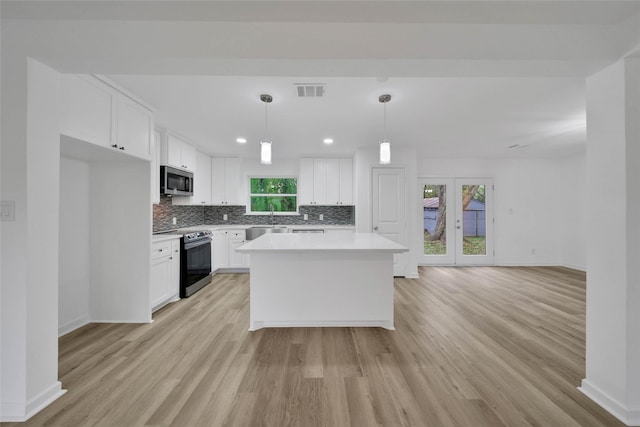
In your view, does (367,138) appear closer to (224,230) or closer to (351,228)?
(351,228)

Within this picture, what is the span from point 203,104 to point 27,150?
171 centimetres

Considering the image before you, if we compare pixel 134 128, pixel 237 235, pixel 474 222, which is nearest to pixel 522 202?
pixel 474 222

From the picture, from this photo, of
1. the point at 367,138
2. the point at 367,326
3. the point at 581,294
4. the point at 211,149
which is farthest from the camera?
the point at 211,149

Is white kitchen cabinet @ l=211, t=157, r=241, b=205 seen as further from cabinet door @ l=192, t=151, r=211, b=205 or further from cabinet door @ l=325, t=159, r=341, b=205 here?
cabinet door @ l=325, t=159, r=341, b=205

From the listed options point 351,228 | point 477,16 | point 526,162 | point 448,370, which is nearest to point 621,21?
point 477,16

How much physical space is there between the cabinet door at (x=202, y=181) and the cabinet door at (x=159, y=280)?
1.69m

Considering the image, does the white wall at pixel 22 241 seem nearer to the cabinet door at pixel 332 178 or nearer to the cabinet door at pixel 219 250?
the cabinet door at pixel 219 250

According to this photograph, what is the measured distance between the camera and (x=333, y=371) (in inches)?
80.7

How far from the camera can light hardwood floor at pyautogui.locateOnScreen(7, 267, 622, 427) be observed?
5.30 ft

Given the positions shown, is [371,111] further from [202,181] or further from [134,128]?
[202,181]

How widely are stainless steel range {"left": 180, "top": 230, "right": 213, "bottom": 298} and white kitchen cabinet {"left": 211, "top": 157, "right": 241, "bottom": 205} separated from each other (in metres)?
1.15

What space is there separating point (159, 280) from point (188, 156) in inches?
84.8

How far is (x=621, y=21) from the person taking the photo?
1636 millimetres

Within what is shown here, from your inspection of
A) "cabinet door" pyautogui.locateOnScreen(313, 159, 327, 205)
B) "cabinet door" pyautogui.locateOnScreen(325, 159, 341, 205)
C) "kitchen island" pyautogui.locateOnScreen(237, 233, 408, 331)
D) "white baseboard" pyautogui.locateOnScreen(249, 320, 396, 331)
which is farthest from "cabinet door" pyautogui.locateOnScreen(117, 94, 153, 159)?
"cabinet door" pyautogui.locateOnScreen(325, 159, 341, 205)
